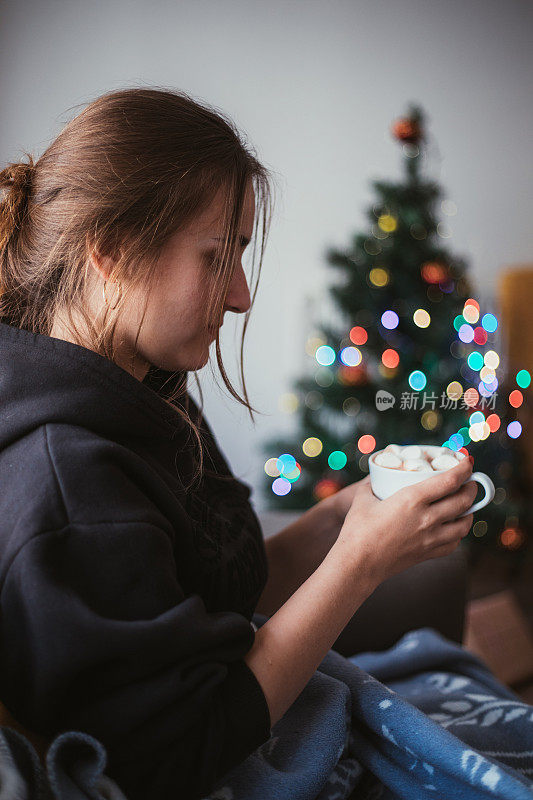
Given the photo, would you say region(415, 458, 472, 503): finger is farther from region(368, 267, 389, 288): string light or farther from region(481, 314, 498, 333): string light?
region(481, 314, 498, 333): string light

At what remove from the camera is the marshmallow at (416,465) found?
670mm

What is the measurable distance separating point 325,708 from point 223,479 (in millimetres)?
313

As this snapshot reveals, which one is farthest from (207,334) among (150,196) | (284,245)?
(284,245)

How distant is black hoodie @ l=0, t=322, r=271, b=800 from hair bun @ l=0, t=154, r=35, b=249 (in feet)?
0.59

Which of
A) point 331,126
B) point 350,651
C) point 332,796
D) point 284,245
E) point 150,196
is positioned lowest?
point 350,651

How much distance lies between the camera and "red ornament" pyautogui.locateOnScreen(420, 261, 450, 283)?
6.53ft

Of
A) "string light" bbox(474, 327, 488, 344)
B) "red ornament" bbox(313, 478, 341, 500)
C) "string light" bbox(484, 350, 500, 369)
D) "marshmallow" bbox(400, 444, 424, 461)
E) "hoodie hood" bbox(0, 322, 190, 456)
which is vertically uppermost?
"hoodie hood" bbox(0, 322, 190, 456)

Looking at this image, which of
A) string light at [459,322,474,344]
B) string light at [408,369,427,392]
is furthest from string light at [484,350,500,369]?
string light at [408,369,427,392]

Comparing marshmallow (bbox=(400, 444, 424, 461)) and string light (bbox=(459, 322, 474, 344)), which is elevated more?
marshmallow (bbox=(400, 444, 424, 461))

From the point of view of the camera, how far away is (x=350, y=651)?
1032 mm

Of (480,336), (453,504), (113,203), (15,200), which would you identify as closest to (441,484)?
(453,504)

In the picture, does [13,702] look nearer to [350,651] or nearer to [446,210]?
[350,651]

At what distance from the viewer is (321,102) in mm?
2549

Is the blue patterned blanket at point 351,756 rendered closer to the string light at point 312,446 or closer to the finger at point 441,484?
the finger at point 441,484
